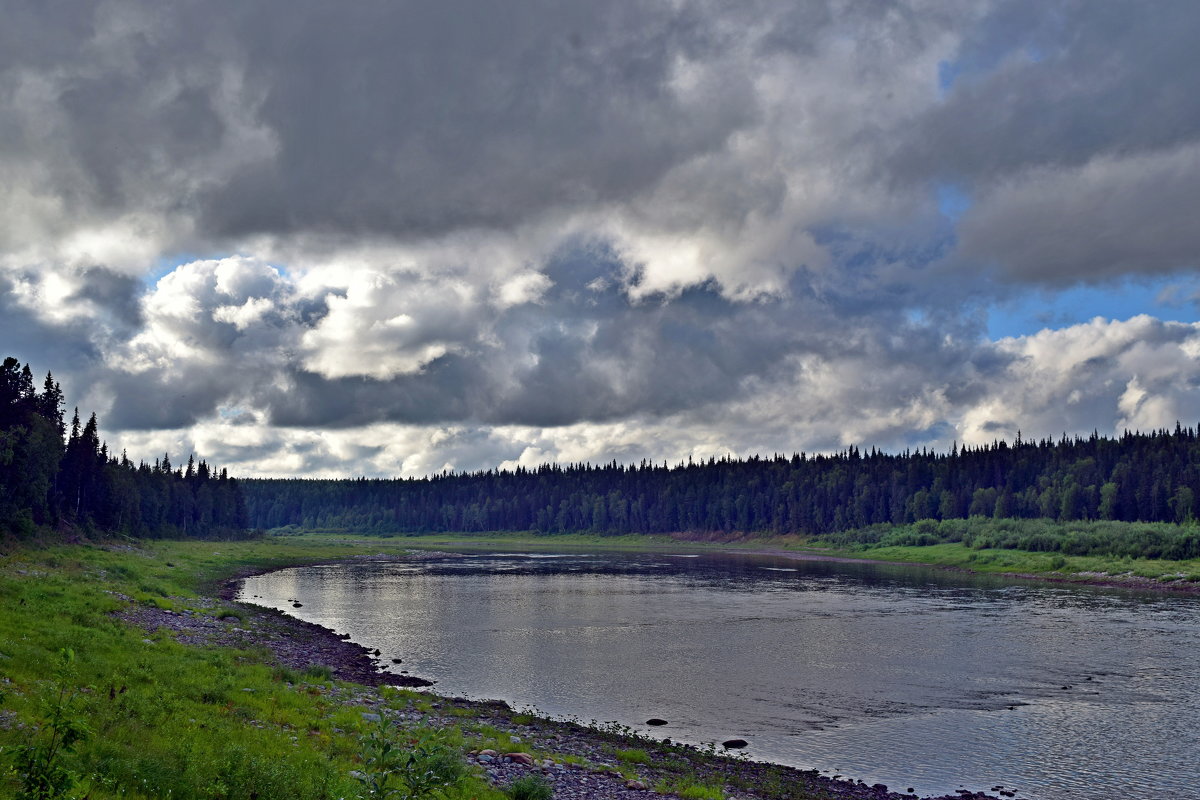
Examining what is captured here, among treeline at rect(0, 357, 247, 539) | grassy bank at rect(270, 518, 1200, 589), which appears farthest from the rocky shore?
grassy bank at rect(270, 518, 1200, 589)

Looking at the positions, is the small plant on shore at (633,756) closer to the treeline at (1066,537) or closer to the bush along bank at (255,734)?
the bush along bank at (255,734)

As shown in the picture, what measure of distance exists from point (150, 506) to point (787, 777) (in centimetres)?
17117

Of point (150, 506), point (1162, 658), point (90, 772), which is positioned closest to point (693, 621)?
point (1162, 658)

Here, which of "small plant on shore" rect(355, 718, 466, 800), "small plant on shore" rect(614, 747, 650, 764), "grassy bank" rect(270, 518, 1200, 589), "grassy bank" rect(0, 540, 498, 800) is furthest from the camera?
"grassy bank" rect(270, 518, 1200, 589)

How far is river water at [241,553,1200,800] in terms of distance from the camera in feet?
108

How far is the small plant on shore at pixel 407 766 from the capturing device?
16755 millimetres

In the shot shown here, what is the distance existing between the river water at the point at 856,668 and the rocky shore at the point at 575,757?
2.49 m

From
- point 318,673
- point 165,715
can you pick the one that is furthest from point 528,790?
point 318,673

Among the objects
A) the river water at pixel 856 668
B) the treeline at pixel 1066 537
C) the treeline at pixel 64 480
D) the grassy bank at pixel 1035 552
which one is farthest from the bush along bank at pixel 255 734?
the treeline at pixel 1066 537

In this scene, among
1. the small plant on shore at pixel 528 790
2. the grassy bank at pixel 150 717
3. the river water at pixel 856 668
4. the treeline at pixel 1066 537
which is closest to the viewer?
the grassy bank at pixel 150 717

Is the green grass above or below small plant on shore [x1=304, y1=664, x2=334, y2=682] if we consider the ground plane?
above

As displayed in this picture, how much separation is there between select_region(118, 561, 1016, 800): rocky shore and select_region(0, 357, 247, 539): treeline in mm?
61594

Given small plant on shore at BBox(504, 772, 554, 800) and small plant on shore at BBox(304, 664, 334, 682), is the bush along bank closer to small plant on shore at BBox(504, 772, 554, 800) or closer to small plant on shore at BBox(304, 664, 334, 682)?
small plant on shore at BBox(504, 772, 554, 800)

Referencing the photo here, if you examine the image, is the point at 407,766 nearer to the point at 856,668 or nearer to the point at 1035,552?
the point at 856,668
